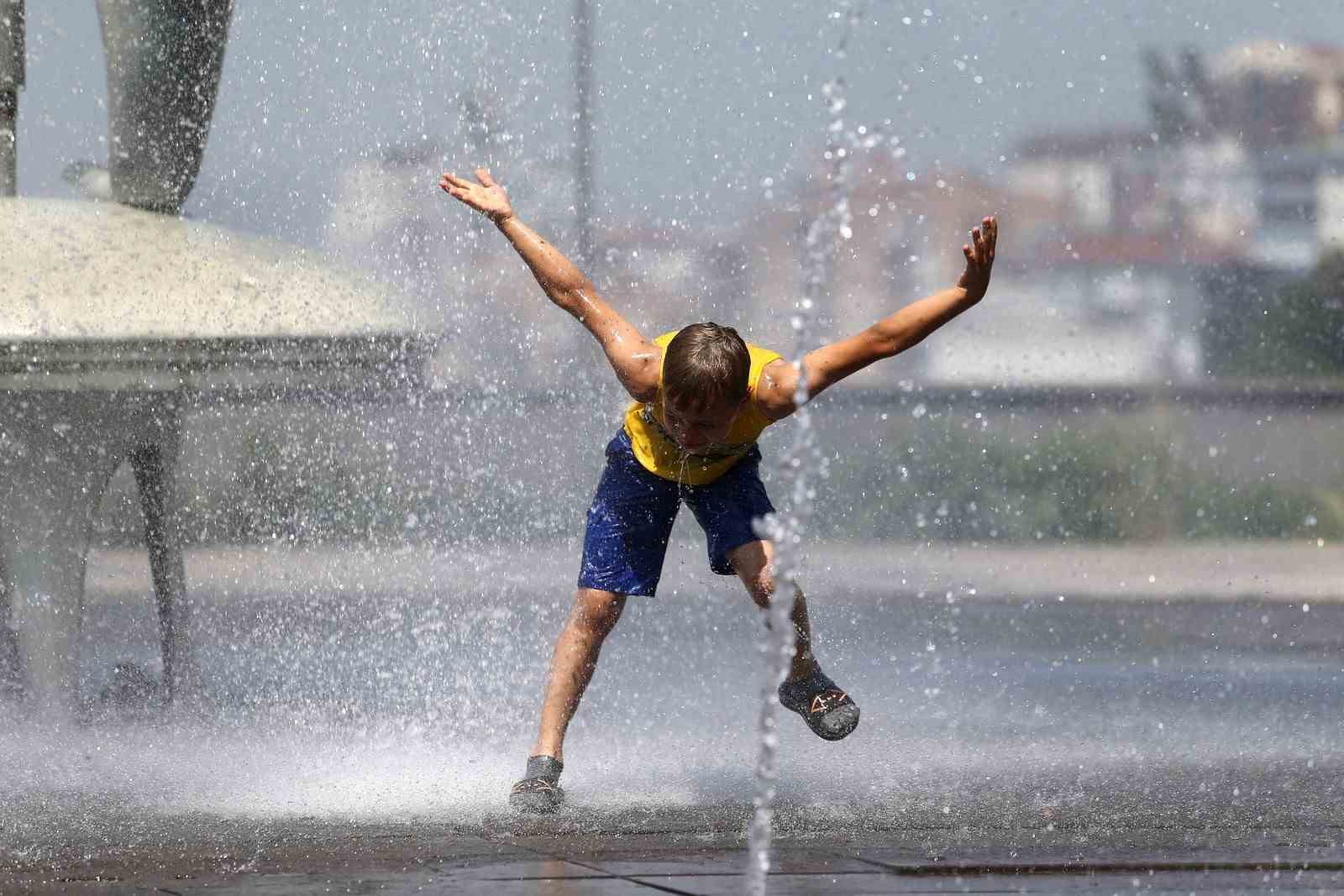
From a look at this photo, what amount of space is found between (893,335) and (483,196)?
0.90 metres

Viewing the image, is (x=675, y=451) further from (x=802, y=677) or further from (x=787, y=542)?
(x=787, y=542)

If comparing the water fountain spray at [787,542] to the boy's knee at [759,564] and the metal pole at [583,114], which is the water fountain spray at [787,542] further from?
the metal pole at [583,114]

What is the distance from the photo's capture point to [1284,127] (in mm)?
15648

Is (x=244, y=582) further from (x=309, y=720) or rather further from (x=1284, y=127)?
(x=1284, y=127)

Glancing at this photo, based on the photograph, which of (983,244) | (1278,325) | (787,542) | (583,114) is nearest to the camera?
(787,542)

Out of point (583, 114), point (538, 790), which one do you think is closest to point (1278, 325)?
point (583, 114)

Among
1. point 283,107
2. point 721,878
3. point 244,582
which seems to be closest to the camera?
point 721,878

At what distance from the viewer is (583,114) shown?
7.38 metres

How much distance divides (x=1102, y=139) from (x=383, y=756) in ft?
35.8

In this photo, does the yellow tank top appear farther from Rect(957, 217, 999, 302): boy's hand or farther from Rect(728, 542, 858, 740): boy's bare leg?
Rect(957, 217, 999, 302): boy's hand

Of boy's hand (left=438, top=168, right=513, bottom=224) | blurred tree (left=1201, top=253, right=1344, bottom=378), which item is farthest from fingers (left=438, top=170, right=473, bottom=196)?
blurred tree (left=1201, top=253, right=1344, bottom=378)

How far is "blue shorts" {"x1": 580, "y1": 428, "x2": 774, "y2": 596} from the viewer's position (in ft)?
12.5

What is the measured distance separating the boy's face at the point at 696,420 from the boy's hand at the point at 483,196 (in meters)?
0.54

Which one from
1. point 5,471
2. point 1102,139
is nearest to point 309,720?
point 5,471
